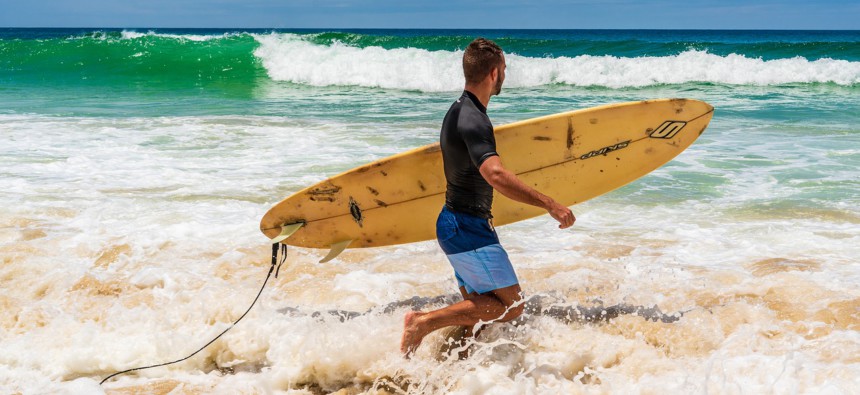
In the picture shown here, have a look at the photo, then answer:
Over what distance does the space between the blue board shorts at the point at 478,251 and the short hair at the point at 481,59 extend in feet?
1.81

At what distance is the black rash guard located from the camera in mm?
2645

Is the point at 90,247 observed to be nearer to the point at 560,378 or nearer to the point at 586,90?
Result: the point at 560,378

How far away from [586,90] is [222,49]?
44.1ft

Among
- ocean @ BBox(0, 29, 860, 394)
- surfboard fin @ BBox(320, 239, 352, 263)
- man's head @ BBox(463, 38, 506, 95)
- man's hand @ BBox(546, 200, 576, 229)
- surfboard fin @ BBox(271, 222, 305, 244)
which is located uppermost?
man's head @ BBox(463, 38, 506, 95)

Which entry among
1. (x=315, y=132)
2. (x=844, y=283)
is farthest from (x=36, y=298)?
(x=315, y=132)

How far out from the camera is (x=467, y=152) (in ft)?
9.11

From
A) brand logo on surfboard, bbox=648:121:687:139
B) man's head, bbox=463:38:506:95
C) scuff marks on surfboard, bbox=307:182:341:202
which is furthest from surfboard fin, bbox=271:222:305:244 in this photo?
brand logo on surfboard, bbox=648:121:687:139

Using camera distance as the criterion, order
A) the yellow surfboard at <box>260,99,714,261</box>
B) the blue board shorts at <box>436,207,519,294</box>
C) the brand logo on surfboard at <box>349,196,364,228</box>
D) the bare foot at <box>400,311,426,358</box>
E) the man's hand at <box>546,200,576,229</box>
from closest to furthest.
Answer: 1. the man's hand at <box>546,200,576,229</box>
2. the blue board shorts at <box>436,207,519,294</box>
3. the bare foot at <box>400,311,426,358</box>
4. the yellow surfboard at <box>260,99,714,261</box>
5. the brand logo on surfboard at <box>349,196,364,228</box>

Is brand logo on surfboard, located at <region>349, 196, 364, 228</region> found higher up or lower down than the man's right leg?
higher up

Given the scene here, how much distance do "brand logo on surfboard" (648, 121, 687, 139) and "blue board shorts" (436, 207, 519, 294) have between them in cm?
159

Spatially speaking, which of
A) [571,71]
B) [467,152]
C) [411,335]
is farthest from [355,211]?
[571,71]

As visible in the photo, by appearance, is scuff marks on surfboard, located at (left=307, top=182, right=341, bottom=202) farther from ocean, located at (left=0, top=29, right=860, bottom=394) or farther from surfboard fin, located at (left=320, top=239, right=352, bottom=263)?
ocean, located at (left=0, top=29, right=860, bottom=394)

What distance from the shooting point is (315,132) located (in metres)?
10.4

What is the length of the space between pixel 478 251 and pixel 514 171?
1.08 m
